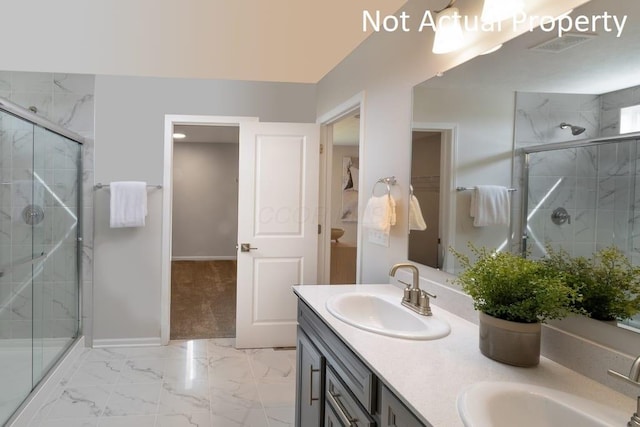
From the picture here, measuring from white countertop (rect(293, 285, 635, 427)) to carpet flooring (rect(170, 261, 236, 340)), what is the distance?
9.14 ft

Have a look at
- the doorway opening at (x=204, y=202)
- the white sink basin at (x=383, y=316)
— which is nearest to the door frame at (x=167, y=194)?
the white sink basin at (x=383, y=316)

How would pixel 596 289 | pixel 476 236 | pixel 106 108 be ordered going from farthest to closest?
pixel 106 108 < pixel 476 236 < pixel 596 289

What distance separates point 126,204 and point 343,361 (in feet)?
8.19

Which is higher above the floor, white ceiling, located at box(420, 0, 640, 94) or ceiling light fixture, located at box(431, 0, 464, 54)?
ceiling light fixture, located at box(431, 0, 464, 54)

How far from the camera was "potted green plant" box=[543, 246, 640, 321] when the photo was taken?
1.02m

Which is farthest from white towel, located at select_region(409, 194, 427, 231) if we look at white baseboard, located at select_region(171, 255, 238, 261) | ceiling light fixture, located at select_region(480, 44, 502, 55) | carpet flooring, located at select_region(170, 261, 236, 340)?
white baseboard, located at select_region(171, 255, 238, 261)

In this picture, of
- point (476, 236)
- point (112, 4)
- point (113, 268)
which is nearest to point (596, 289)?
point (476, 236)

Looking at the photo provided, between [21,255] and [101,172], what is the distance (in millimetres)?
945

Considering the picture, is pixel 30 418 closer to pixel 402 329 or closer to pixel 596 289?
pixel 402 329

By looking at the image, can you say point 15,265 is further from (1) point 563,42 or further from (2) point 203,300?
(1) point 563,42

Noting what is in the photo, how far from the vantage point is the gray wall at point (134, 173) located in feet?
10.9

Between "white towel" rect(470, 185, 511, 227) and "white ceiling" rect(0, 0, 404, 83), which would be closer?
"white towel" rect(470, 185, 511, 227)

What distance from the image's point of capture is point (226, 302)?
500 centimetres

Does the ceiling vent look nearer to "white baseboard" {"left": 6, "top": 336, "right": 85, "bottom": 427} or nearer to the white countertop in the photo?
the white countertop
